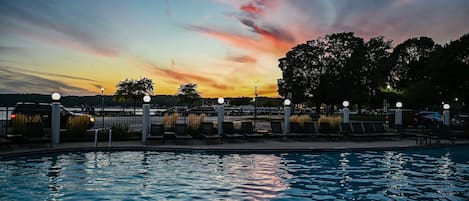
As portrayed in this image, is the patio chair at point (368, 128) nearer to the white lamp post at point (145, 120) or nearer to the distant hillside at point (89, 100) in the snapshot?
the white lamp post at point (145, 120)

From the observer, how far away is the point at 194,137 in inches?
621

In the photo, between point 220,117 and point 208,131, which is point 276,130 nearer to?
point 220,117

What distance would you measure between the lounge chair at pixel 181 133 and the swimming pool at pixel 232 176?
1.84 metres

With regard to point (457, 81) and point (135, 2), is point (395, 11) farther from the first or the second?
point (457, 81)

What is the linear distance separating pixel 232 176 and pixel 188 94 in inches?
1941

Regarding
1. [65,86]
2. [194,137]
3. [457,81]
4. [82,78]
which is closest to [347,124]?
[194,137]

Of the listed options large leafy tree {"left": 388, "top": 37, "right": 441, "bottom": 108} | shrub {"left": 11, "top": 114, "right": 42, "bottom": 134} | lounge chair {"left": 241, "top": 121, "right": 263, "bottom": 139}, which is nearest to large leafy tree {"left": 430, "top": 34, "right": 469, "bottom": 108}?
large leafy tree {"left": 388, "top": 37, "right": 441, "bottom": 108}

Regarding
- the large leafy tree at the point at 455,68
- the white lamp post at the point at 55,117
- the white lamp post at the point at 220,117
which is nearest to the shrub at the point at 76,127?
the white lamp post at the point at 55,117

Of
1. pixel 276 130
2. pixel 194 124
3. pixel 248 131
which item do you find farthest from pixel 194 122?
pixel 276 130

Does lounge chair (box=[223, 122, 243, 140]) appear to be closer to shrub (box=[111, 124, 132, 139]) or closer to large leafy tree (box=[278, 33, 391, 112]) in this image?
shrub (box=[111, 124, 132, 139])

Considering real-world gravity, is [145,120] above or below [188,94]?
below

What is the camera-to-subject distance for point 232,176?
9.34 metres

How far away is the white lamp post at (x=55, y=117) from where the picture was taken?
13711 millimetres

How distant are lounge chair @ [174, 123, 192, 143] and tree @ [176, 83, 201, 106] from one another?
139ft
